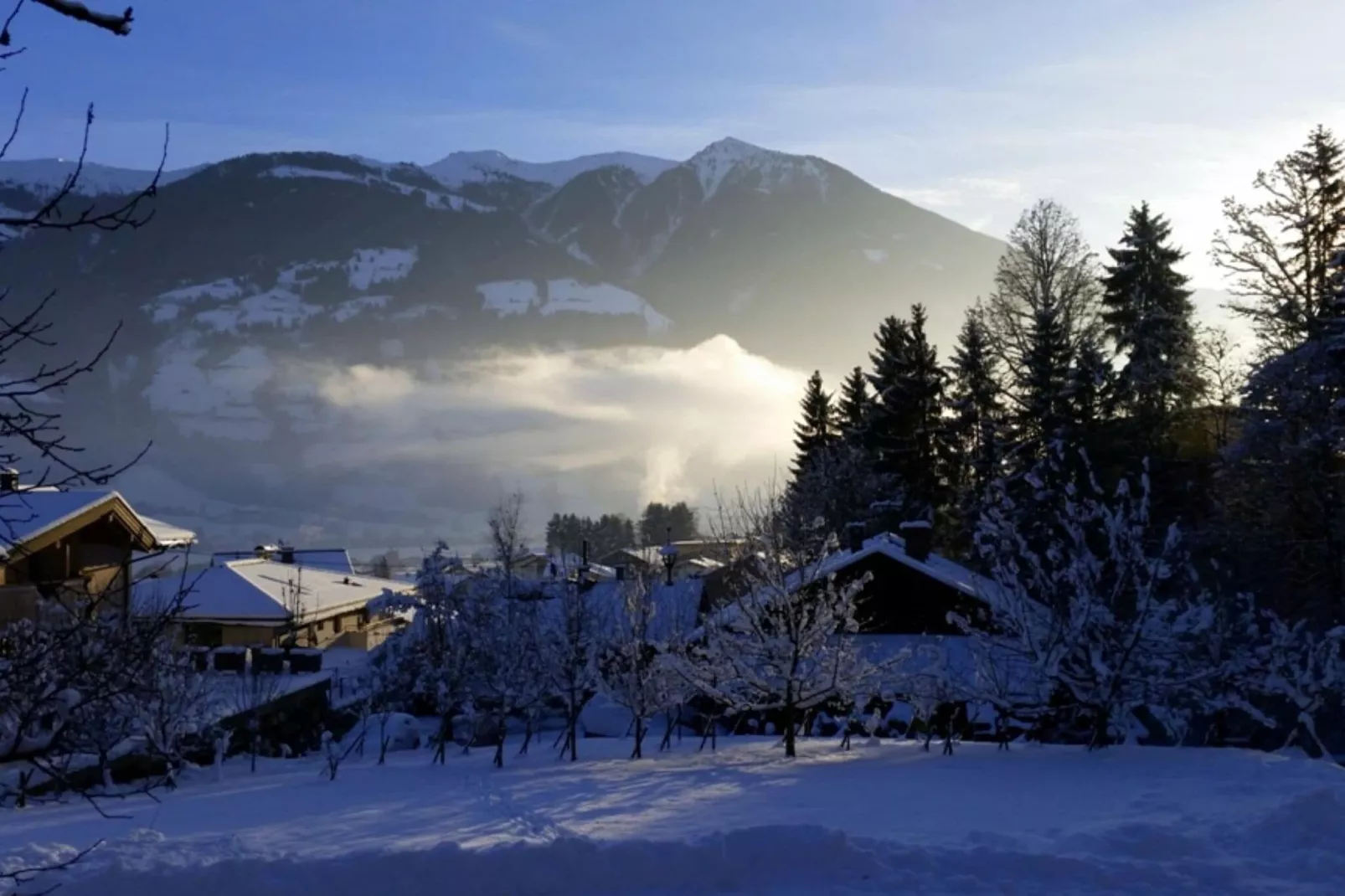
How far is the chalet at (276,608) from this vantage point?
39.0 meters

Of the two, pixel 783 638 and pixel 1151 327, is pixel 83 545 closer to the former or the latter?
pixel 783 638

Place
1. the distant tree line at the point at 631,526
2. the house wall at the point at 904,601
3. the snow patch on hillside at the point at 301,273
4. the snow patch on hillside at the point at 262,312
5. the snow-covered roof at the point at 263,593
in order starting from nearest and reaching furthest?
the house wall at the point at 904,601
the snow-covered roof at the point at 263,593
the distant tree line at the point at 631,526
the snow patch on hillside at the point at 262,312
the snow patch on hillside at the point at 301,273

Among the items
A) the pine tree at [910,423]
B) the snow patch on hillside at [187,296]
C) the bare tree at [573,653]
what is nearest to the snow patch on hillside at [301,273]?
the snow patch on hillside at [187,296]

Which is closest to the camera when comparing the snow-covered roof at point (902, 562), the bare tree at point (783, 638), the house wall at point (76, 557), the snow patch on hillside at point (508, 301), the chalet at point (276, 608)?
the bare tree at point (783, 638)

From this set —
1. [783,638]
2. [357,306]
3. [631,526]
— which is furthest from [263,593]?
[357,306]

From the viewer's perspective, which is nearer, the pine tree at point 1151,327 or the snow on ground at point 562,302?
the pine tree at point 1151,327

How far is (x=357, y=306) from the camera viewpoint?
614 ft

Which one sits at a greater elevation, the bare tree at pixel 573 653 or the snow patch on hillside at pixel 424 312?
the snow patch on hillside at pixel 424 312

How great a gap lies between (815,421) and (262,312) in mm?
143535

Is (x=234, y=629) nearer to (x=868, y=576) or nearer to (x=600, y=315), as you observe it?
(x=868, y=576)

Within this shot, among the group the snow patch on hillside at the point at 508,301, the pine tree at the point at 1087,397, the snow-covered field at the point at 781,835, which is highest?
the snow patch on hillside at the point at 508,301

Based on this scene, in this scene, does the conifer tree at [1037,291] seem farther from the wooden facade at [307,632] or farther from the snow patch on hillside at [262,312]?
the snow patch on hillside at [262,312]

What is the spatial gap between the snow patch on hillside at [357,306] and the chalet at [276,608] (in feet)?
456

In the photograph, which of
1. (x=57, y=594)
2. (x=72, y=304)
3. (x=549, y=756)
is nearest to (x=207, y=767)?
(x=549, y=756)
